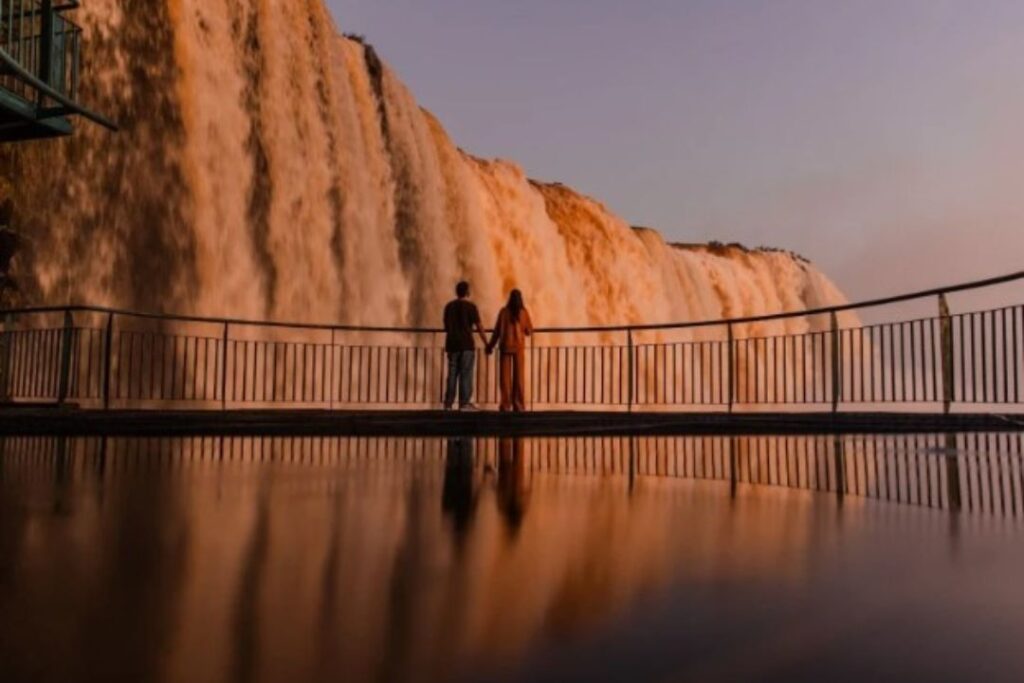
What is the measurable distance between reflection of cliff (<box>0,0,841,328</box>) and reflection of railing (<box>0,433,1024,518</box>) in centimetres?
748

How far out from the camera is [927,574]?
211cm

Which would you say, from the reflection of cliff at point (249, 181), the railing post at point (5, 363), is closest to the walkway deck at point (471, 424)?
the railing post at point (5, 363)

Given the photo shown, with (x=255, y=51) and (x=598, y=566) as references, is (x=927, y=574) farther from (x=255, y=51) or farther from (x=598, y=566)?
(x=255, y=51)

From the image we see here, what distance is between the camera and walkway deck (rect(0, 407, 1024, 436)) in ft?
29.8

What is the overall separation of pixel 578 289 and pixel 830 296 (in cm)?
2640

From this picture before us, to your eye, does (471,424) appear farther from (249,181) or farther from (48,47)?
(249,181)

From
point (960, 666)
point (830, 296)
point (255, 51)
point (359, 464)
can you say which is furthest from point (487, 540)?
point (830, 296)

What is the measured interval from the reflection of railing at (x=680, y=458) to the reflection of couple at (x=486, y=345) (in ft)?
12.0

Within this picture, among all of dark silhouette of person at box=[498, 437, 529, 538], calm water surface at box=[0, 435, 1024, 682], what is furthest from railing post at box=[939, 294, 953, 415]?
calm water surface at box=[0, 435, 1024, 682]

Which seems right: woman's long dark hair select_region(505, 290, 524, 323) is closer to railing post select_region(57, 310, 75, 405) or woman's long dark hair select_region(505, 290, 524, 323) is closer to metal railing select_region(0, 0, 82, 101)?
railing post select_region(57, 310, 75, 405)

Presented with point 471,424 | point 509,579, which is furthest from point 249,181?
point 509,579

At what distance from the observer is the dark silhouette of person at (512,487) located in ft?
9.94

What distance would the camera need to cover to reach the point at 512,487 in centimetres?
410

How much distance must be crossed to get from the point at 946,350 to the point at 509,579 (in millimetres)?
9041
